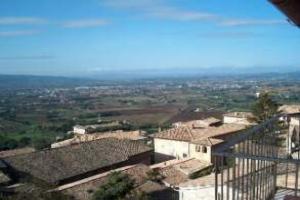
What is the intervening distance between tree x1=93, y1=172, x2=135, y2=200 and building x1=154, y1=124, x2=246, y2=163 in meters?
13.1

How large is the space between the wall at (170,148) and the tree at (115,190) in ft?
49.2

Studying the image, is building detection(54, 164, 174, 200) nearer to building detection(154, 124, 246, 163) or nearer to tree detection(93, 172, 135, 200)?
tree detection(93, 172, 135, 200)

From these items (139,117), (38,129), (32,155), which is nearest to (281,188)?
(32,155)

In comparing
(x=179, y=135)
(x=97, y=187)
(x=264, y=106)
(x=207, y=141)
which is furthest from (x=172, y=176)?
(x=264, y=106)

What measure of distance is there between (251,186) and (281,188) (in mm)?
1967

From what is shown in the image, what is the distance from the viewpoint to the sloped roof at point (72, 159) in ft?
94.2

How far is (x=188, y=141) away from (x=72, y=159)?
10461 millimetres

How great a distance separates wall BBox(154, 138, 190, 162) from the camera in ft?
123

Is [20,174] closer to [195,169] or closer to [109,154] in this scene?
[109,154]

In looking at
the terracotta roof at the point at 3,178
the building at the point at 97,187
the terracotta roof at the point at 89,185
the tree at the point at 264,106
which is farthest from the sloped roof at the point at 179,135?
the terracotta roof at the point at 3,178

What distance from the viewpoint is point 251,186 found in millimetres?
5980

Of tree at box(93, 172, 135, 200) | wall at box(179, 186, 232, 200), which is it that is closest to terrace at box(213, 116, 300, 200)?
wall at box(179, 186, 232, 200)

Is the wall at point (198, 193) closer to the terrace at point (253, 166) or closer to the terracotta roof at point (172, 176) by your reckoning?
the terracotta roof at point (172, 176)

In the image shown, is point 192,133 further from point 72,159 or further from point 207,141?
point 72,159
